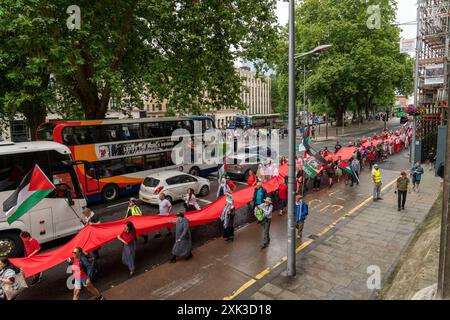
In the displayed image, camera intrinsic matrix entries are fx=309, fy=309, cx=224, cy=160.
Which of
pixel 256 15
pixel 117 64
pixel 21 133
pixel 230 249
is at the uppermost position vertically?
pixel 256 15

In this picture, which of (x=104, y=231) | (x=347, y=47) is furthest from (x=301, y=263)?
(x=347, y=47)

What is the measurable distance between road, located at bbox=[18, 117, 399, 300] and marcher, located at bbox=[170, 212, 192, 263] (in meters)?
0.52

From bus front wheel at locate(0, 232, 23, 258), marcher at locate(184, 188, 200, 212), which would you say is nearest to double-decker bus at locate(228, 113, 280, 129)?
marcher at locate(184, 188, 200, 212)

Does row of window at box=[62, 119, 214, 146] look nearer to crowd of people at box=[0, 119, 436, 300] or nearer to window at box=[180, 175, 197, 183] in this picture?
window at box=[180, 175, 197, 183]

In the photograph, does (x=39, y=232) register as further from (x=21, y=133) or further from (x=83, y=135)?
(x=21, y=133)

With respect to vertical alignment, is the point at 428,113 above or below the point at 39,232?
above

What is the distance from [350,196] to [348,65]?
27437mm

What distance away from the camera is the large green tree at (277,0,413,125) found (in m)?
37.2

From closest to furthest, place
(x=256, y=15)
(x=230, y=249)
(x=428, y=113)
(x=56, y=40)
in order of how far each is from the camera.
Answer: (x=230, y=249) → (x=56, y=40) → (x=256, y=15) → (x=428, y=113)

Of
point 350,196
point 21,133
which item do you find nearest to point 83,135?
point 350,196

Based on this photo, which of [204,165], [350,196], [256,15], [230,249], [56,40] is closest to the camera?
[230,249]

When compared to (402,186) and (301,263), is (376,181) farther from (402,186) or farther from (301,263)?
(301,263)
